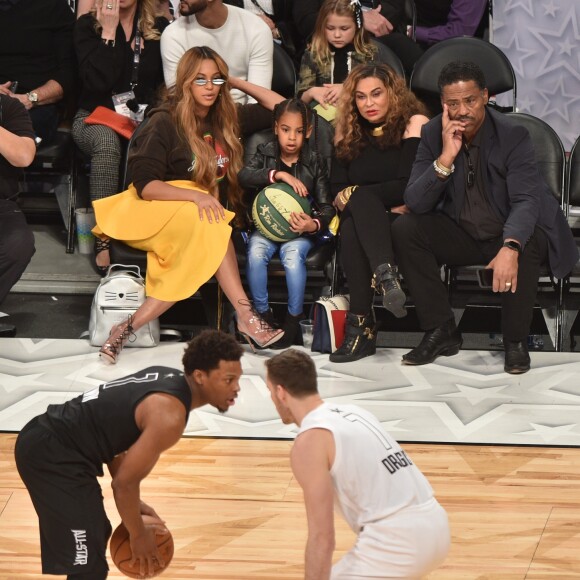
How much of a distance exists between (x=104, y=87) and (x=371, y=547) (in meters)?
4.29

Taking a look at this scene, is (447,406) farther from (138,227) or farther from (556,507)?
(138,227)

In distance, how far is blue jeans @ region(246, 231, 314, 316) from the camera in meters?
5.89

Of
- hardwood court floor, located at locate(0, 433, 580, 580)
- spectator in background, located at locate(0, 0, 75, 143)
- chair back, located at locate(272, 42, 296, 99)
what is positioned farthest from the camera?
spectator in background, located at locate(0, 0, 75, 143)

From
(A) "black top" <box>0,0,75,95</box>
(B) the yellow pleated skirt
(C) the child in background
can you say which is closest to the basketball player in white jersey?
(B) the yellow pleated skirt

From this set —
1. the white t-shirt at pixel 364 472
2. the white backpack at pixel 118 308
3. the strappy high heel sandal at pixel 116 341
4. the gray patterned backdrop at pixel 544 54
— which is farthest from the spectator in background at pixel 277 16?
the white t-shirt at pixel 364 472

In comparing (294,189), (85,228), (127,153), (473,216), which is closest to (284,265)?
(294,189)

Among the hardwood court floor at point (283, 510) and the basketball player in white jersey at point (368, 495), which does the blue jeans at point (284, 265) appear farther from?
the basketball player in white jersey at point (368, 495)

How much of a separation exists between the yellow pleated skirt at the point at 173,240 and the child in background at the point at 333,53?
0.98m

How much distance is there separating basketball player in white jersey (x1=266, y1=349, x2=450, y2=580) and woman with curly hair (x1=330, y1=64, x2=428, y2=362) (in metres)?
2.55

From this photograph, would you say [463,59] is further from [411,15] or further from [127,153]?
[127,153]

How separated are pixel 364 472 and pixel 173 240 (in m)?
3.06

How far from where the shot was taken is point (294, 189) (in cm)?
602

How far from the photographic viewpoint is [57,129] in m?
7.05

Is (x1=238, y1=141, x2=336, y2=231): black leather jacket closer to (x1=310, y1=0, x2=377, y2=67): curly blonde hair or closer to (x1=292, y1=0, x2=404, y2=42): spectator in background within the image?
(x1=310, y1=0, x2=377, y2=67): curly blonde hair
